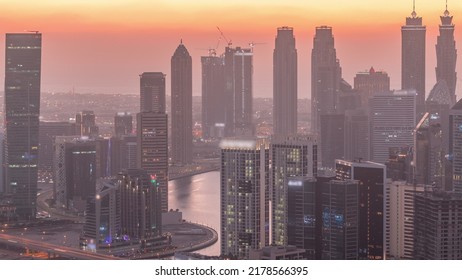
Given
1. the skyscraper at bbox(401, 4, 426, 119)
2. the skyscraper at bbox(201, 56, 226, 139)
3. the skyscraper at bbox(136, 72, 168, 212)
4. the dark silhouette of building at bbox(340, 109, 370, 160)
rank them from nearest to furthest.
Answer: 1. the skyscraper at bbox(401, 4, 426, 119)
2. the skyscraper at bbox(201, 56, 226, 139)
3. the dark silhouette of building at bbox(340, 109, 370, 160)
4. the skyscraper at bbox(136, 72, 168, 212)

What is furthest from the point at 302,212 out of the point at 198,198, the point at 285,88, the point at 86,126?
the point at 86,126

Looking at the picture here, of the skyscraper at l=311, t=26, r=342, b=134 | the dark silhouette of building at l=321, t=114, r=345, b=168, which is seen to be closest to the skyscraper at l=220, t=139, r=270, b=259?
the dark silhouette of building at l=321, t=114, r=345, b=168

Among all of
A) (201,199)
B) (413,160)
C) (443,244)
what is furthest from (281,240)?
(201,199)

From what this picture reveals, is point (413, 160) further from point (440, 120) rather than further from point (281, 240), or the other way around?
point (281, 240)

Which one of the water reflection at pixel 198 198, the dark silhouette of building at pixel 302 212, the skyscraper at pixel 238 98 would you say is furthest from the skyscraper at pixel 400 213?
the water reflection at pixel 198 198

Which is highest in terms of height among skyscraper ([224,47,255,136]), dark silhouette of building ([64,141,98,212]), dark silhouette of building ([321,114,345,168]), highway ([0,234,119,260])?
Answer: skyscraper ([224,47,255,136])

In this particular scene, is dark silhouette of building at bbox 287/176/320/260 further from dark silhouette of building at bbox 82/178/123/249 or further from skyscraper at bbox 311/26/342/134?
dark silhouette of building at bbox 82/178/123/249

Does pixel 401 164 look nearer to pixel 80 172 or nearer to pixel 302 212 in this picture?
pixel 302 212
